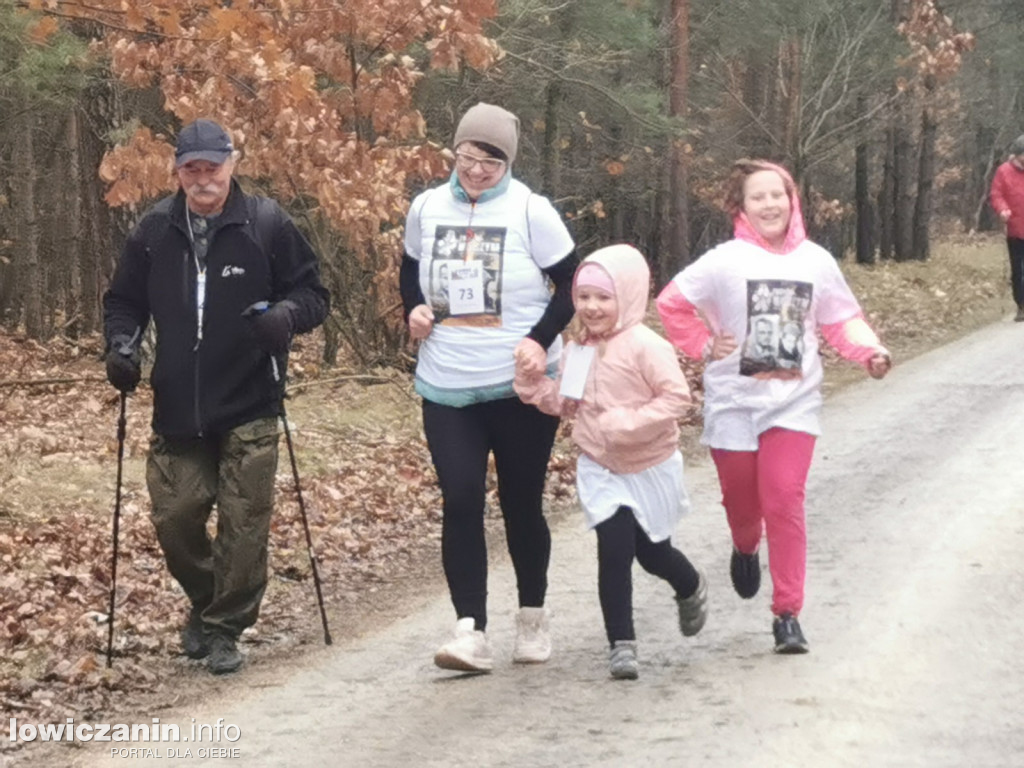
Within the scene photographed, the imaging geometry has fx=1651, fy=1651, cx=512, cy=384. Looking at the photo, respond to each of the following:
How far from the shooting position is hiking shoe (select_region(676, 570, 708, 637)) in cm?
701

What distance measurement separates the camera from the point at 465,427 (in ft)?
22.0

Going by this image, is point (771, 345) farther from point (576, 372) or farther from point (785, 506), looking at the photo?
point (576, 372)

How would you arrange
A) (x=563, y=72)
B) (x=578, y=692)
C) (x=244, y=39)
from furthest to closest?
(x=563, y=72) < (x=244, y=39) < (x=578, y=692)

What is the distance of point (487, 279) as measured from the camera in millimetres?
6637

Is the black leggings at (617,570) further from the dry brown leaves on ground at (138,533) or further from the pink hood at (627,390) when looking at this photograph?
the dry brown leaves on ground at (138,533)

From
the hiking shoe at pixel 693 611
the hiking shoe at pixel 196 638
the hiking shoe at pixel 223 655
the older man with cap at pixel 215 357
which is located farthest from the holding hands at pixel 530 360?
the hiking shoe at pixel 196 638

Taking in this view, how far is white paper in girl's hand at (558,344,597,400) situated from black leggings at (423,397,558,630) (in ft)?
0.79

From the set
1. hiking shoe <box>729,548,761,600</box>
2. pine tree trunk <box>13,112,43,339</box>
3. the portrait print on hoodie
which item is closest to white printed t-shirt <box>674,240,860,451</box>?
the portrait print on hoodie

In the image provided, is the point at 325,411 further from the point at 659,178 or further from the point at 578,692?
the point at 659,178

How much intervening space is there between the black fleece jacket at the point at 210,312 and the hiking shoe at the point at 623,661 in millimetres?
1809

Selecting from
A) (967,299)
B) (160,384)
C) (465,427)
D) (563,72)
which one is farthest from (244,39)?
(967,299)

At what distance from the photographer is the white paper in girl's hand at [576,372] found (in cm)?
659

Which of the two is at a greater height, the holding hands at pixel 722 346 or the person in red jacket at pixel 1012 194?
the person in red jacket at pixel 1012 194

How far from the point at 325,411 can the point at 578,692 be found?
837cm
